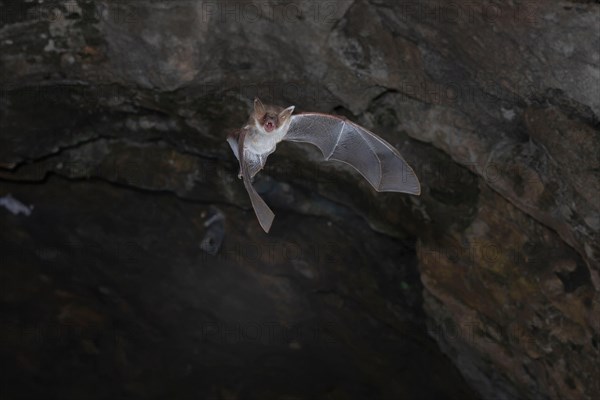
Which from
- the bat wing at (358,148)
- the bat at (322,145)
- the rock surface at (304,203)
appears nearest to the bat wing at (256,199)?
the bat at (322,145)

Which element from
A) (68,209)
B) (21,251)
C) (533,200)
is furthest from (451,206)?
(21,251)

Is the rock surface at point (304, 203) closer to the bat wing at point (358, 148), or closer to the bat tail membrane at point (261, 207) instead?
the bat wing at point (358, 148)

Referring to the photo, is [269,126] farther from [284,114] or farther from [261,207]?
[261,207]

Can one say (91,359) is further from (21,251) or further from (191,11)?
(191,11)

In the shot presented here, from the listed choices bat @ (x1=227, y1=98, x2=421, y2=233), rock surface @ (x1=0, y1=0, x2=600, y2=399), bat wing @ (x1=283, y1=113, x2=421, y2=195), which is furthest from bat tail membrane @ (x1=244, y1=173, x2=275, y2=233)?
rock surface @ (x1=0, y1=0, x2=600, y2=399)

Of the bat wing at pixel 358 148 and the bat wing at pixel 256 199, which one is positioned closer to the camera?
the bat wing at pixel 256 199

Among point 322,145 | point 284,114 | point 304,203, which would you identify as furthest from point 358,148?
point 304,203
